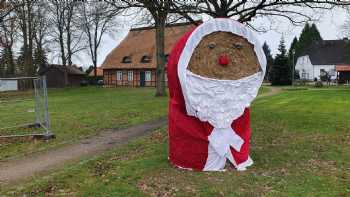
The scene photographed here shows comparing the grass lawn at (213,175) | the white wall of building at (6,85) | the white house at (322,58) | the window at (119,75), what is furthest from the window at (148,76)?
the grass lawn at (213,175)

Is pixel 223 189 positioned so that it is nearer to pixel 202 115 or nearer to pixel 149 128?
pixel 202 115

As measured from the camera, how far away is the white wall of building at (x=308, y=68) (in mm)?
71975

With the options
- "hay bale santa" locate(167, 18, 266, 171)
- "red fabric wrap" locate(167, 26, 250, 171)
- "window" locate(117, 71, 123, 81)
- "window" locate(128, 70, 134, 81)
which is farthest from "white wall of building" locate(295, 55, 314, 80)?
"red fabric wrap" locate(167, 26, 250, 171)

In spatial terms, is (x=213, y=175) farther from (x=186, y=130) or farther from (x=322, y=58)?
(x=322, y=58)

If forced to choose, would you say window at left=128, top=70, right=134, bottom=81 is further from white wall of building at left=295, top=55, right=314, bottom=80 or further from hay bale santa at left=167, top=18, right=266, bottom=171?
hay bale santa at left=167, top=18, right=266, bottom=171

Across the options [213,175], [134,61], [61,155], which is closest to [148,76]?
[134,61]

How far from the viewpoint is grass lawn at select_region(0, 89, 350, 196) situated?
20.1ft

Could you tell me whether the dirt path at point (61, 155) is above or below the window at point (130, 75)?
below

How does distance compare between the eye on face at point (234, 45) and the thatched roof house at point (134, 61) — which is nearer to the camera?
the eye on face at point (234, 45)

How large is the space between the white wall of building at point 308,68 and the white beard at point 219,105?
65.9m

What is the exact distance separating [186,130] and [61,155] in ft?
11.1

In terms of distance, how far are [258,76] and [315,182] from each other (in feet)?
7.09

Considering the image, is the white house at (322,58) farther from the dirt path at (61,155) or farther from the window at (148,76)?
the dirt path at (61,155)

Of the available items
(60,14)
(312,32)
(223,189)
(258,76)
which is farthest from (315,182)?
(312,32)
